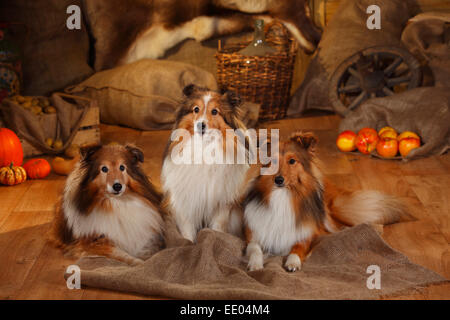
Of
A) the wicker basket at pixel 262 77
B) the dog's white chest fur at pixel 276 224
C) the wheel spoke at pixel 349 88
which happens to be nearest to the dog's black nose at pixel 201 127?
the dog's white chest fur at pixel 276 224

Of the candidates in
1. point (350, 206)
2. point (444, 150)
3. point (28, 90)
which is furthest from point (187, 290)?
point (28, 90)

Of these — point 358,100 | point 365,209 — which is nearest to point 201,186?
point 365,209

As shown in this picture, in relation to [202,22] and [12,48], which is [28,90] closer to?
[12,48]

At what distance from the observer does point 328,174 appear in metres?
4.26

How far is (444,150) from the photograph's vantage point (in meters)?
4.56

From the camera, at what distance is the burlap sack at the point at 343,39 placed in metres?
5.69

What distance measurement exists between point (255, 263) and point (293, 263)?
0.17 meters

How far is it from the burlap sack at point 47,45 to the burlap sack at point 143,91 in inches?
14.3

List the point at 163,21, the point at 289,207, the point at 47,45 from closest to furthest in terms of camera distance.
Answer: the point at 289,207, the point at 47,45, the point at 163,21

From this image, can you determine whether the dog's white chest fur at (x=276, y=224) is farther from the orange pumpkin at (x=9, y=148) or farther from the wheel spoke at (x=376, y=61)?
the wheel spoke at (x=376, y=61)

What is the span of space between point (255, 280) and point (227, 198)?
52 centimetres

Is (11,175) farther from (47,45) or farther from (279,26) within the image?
(279,26)

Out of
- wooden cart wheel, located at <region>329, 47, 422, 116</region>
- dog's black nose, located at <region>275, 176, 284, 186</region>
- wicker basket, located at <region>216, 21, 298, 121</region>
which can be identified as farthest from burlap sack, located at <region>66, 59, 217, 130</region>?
dog's black nose, located at <region>275, 176, 284, 186</region>

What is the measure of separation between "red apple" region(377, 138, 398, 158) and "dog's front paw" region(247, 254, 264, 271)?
210 cm
